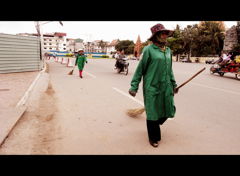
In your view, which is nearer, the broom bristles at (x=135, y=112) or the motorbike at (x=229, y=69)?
the broom bristles at (x=135, y=112)

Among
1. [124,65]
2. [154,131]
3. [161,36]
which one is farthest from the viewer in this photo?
[124,65]

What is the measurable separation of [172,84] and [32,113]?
339 centimetres

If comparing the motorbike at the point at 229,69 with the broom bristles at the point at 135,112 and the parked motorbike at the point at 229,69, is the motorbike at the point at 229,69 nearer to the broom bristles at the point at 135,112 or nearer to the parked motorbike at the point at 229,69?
the parked motorbike at the point at 229,69

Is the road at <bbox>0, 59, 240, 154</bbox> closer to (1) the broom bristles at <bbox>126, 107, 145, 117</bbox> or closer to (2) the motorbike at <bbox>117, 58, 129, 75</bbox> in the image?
(1) the broom bristles at <bbox>126, 107, 145, 117</bbox>

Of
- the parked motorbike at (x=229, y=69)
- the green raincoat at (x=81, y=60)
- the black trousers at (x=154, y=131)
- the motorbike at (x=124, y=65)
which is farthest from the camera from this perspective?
the motorbike at (x=124, y=65)

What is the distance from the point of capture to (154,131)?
304 centimetres

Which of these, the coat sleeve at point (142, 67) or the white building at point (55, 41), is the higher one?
the white building at point (55, 41)

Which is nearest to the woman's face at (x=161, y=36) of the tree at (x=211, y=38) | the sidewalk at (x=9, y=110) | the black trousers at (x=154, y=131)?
the black trousers at (x=154, y=131)

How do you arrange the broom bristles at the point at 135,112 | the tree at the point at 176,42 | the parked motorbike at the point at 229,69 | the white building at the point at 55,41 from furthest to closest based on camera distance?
the white building at the point at 55,41
the tree at the point at 176,42
the parked motorbike at the point at 229,69
the broom bristles at the point at 135,112

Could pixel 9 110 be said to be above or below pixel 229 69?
below

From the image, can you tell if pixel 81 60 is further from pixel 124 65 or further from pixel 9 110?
pixel 9 110

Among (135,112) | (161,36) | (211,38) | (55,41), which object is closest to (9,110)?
(135,112)

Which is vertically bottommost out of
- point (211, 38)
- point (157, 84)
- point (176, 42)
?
point (157, 84)

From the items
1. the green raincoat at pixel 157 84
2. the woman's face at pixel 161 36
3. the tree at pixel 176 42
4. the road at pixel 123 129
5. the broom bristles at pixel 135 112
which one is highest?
the tree at pixel 176 42
